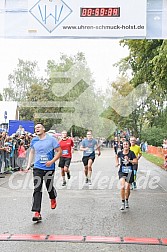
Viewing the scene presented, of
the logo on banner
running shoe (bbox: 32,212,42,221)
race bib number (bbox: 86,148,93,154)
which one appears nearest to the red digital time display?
the logo on banner

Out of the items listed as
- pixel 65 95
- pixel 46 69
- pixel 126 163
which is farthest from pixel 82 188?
pixel 46 69

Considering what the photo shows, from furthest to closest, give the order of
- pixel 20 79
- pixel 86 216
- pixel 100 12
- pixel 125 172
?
1. pixel 20 79
2. pixel 100 12
3. pixel 125 172
4. pixel 86 216

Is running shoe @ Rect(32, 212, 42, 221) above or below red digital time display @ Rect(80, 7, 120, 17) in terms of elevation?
below

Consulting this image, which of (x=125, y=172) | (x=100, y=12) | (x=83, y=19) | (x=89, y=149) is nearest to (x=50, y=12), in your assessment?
(x=83, y=19)

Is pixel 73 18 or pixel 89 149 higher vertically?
pixel 73 18

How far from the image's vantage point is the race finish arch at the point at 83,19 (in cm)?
1038

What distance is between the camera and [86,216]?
8.91 m

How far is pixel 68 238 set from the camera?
698cm

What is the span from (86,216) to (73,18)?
4491 millimetres

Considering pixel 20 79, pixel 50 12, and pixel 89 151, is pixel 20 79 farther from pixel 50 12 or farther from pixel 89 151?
pixel 50 12

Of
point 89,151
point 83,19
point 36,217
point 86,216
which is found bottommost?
point 86,216

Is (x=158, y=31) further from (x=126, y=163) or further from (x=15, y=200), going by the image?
(x=15, y=200)

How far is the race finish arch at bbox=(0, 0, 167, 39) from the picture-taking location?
10.4 metres

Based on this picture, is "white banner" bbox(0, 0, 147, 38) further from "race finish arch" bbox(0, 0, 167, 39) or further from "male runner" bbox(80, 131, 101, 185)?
"male runner" bbox(80, 131, 101, 185)
